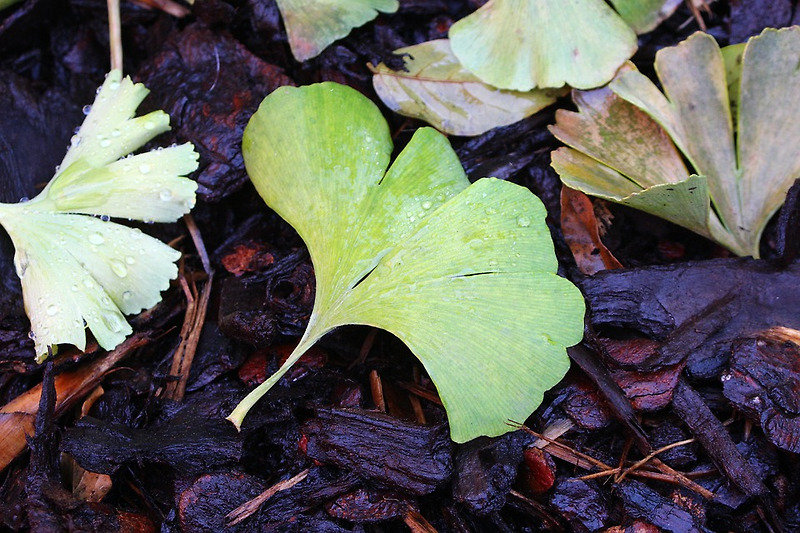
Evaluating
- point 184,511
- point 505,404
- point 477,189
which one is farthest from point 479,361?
point 184,511

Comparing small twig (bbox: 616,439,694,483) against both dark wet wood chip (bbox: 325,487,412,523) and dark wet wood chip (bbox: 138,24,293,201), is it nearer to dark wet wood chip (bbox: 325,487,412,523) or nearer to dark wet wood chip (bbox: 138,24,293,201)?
dark wet wood chip (bbox: 325,487,412,523)

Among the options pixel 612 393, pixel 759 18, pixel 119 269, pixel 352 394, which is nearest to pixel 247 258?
pixel 119 269

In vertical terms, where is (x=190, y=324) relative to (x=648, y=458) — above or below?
above

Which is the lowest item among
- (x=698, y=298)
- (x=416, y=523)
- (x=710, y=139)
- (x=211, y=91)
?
(x=416, y=523)

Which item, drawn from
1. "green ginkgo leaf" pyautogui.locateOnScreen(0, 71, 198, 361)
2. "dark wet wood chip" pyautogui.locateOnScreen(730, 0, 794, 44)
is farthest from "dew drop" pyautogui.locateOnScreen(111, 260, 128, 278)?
"dark wet wood chip" pyautogui.locateOnScreen(730, 0, 794, 44)

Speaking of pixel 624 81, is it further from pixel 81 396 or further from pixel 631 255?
pixel 81 396

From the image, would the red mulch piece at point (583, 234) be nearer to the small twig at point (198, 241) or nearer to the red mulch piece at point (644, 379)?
the red mulch piece at point (644, 379)

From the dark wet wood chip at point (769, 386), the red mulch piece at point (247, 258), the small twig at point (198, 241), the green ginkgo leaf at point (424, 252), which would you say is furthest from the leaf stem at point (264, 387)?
the dark wet wood chip at point (769, 386)

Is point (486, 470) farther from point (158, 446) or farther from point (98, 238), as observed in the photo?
point (98, 238)
